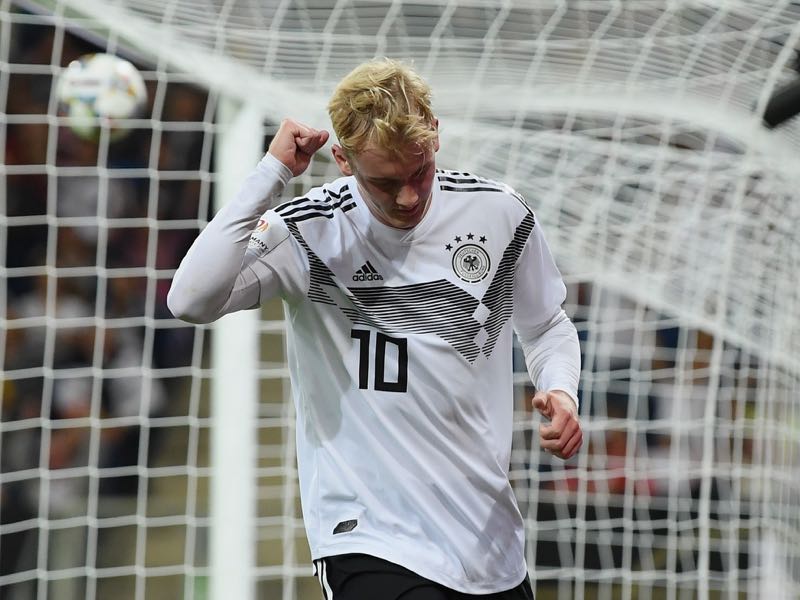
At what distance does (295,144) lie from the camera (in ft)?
6.31

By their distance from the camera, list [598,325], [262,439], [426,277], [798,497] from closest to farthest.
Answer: [426,277] → [798,497] → [598,325] → [262,439]

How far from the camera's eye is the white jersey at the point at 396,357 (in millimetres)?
1909

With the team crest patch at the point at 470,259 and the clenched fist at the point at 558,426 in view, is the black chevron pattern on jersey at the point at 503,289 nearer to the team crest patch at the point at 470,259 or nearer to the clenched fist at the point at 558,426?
the team crest patch at the point at 470,259

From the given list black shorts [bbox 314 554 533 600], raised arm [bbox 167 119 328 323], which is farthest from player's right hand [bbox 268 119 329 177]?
black shorts [bbox 314 554 533 600]

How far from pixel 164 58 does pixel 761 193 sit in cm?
229

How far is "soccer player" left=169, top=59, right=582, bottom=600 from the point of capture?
186 centimetres

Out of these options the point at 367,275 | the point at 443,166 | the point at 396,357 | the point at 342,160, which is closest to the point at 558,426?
the point at 396,357

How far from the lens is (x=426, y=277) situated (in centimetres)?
198

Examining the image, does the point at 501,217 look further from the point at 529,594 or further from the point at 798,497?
the point at 798,497

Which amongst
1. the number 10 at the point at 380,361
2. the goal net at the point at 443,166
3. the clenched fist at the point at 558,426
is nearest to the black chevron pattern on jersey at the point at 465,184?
the number 10 at the point at 380,361

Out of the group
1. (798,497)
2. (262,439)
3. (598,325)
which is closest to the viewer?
(798,497)

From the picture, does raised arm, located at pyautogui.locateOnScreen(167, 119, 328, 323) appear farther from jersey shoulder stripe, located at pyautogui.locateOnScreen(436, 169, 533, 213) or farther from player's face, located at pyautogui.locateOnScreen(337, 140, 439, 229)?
jersey shoulder stripe, located at pyautogui.locateOnScreen(436, 169, 533, 213)

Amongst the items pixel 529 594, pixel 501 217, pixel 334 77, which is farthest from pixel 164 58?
pixel 529 594

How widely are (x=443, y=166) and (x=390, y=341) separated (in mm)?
2430
